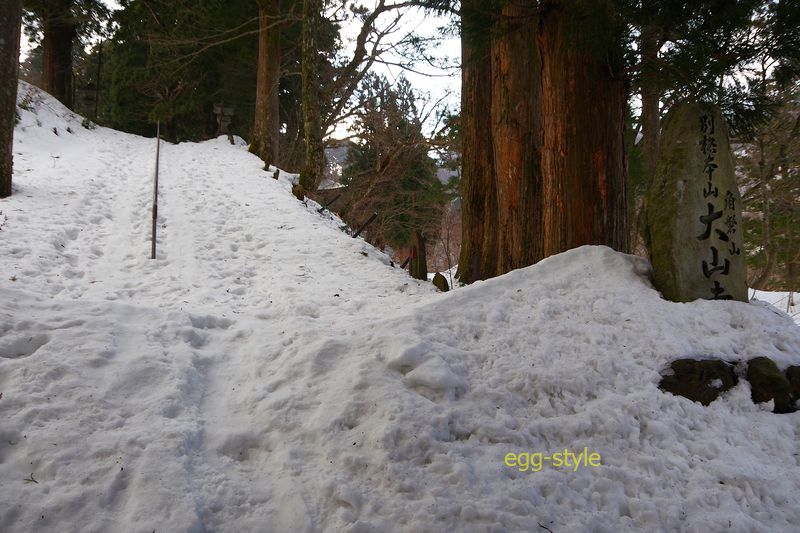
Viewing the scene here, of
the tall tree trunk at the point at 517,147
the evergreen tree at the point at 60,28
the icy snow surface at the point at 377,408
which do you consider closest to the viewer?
the icy snow surface at the point at 377,408

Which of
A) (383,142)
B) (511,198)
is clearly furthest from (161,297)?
(383,142)

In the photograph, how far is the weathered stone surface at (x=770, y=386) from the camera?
2.69 metres

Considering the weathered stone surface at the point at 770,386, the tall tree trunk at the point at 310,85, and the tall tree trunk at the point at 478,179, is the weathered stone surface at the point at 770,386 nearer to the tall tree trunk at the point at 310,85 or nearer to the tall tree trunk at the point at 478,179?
the tall tree trunk at the point at 478,179

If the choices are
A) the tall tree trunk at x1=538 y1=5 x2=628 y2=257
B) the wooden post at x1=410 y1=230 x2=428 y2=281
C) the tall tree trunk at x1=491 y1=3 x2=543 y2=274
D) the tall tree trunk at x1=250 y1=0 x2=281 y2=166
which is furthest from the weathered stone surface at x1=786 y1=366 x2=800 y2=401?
the tall tree trunk at x1=250 y1=0 x2=281 y2=166

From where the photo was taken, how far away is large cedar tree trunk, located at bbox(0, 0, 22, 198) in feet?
19.1

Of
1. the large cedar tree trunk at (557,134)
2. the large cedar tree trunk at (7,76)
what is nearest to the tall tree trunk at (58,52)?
the large cedar tree trunk at (7,76)

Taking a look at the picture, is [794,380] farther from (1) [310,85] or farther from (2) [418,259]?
(1) [310,85]

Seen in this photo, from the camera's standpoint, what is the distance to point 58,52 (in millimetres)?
14391

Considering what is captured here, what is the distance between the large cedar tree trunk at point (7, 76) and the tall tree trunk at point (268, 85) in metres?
6.26

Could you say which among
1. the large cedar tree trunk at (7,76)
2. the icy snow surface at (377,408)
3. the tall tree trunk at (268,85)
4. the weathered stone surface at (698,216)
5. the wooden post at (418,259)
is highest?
the tall tree trunk at (268,85)

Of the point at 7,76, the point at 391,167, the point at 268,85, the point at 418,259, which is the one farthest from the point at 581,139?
the point at 268,85

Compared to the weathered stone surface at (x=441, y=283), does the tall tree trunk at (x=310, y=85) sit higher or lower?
higher

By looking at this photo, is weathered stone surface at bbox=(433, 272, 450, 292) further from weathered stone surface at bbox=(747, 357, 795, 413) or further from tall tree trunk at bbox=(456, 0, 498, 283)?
weathered stone surface at bbox=(747, 357, 795, 413)

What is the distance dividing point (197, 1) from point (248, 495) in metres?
14.1
